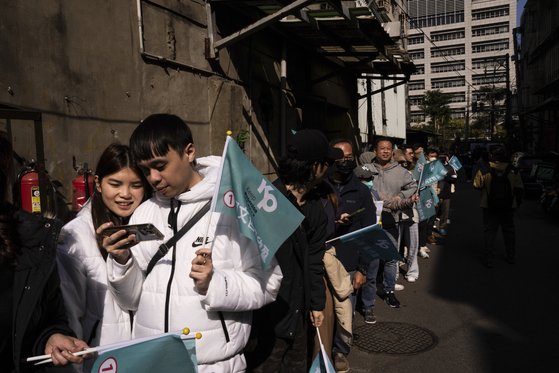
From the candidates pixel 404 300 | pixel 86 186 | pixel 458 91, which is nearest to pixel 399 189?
pixel 404 300

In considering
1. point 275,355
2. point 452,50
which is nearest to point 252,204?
point 275,355

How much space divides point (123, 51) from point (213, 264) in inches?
179

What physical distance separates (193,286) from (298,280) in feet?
3.47

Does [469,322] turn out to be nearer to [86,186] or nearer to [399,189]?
[399,189]

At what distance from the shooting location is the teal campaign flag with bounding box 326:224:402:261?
384 cm

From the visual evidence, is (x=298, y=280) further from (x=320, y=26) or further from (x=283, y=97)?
(x=283, y=97)

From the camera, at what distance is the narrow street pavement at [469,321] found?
4.66 m

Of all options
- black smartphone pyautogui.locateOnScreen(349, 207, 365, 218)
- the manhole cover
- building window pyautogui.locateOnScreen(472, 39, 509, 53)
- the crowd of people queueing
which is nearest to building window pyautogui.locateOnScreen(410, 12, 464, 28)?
building window pyautogui.locateOnScreen(472, 39, 509, 53)

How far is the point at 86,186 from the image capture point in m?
4.68

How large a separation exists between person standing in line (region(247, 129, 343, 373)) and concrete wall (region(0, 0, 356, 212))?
280cm

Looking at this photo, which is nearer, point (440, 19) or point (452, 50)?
point (452, 50)

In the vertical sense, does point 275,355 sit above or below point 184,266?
below

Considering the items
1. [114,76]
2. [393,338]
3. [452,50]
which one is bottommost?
[393,338]

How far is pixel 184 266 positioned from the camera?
7.04 feet
